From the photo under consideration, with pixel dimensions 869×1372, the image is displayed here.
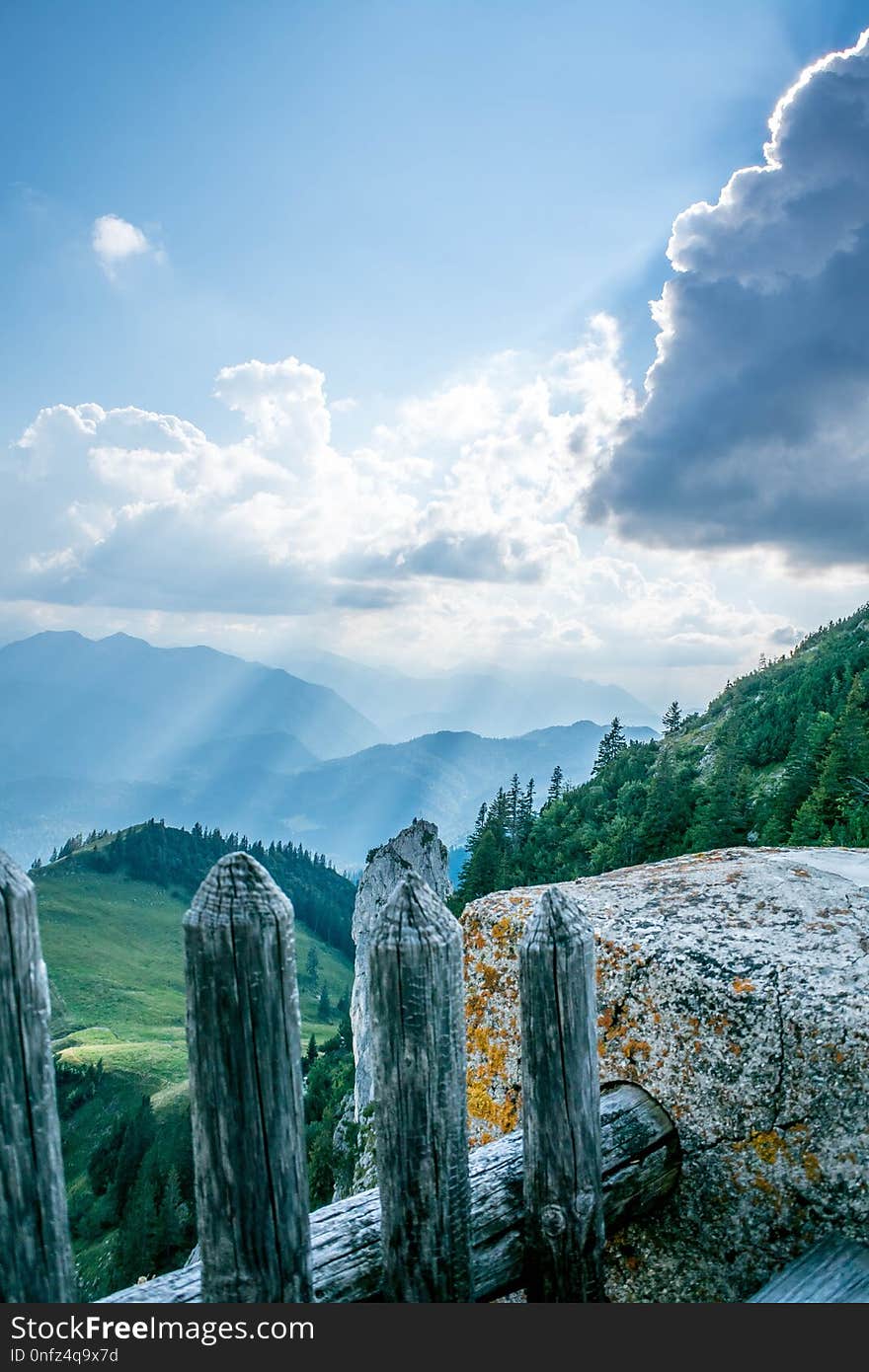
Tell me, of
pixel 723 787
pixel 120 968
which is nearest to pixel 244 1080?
pixel 723 787

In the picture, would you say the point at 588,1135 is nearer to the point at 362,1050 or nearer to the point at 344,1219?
the point at 344,1219

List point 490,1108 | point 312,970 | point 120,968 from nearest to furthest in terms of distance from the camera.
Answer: point 490,1108 → point 312,970 → point 120,968

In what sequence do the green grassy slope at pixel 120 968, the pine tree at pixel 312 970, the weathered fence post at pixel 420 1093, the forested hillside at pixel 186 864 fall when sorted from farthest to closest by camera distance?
the forested hillside at pixel 186 864 < the pine tree at pixel 312 970 < the green grassy slope at pixel 120 968 < the weathered fence post at pixel 420 1093

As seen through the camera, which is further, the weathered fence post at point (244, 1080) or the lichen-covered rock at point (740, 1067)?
the lichen-covered rock at point (740, 1067)

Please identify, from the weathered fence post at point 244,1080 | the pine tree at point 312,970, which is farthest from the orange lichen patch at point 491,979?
the pine tree at point 312,970

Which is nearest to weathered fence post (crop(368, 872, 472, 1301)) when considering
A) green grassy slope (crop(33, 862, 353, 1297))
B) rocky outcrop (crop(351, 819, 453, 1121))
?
rocky outcrop (crop(351, 819, 453, 1121))

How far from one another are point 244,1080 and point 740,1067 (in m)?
2.19

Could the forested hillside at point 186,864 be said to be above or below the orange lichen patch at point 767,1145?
below

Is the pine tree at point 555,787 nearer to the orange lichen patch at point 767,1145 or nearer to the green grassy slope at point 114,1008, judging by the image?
the green grassy slope at point 114,1008

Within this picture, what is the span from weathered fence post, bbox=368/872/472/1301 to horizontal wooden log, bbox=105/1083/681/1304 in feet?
0.47

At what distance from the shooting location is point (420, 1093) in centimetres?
259

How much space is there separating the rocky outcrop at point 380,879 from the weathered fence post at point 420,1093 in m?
8.23

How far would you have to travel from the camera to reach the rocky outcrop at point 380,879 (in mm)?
11492

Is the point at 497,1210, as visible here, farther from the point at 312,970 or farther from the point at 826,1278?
the point at 312,970
